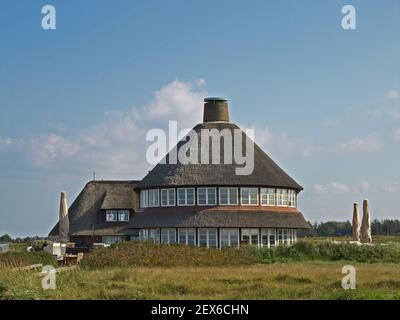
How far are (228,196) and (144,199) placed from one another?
23.3ft

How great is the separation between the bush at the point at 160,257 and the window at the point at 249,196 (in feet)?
39.4

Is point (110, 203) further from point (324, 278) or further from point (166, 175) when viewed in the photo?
point (324, 278)

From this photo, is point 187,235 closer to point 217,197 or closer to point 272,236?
point 217,197

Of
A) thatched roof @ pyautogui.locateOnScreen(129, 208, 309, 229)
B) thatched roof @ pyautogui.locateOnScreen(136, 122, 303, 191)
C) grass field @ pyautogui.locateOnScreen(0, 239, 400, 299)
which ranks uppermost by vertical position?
thatched roof @ pyautogui.locateOnScreen(136, 122, 303, 191)

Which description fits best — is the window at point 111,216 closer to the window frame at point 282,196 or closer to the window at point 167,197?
the window at point 167,197

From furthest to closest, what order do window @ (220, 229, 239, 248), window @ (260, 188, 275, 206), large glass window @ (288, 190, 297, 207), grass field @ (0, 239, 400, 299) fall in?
large glass window @ (288, 190, 297, 207) → window @ (260, 188, 275, 206) → window @ (220, 229, 239, 248) → grass field @ (0, 239, 400, 299)

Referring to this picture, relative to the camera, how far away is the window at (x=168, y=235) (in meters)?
55.5

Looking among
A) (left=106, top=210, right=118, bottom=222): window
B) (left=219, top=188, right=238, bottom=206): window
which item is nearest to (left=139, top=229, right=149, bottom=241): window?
(left=219, top=188, right=238, bottom=206): window

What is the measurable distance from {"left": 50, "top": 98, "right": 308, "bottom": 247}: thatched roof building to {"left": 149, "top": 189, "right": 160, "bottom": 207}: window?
75 mm

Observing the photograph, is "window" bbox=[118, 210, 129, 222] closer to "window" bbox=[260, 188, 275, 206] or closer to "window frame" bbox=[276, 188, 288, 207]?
"window" bbox=[260, 188, 275, 206]

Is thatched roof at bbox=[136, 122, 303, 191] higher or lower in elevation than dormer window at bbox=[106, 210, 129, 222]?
higher

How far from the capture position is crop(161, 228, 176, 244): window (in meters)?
55.5

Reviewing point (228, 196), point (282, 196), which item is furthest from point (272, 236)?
point (228, 196)

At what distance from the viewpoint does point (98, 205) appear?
224ft
